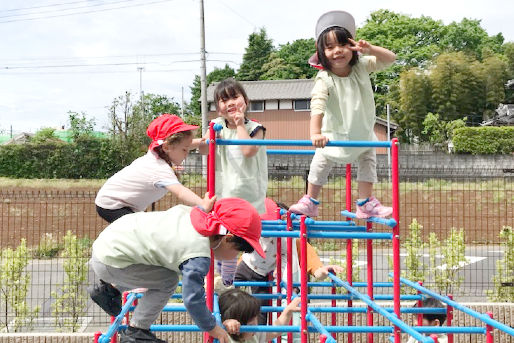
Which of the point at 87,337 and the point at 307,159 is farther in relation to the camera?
the point at 307,159

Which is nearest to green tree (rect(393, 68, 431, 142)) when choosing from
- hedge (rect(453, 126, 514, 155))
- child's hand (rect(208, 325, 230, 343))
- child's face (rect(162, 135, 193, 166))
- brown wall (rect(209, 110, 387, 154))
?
brown wall (rect(209, 110, 387, 154))

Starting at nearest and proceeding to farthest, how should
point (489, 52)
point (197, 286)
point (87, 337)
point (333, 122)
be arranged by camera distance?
point (197, 286), point (333, 122), point (87, 337), point (489, 52)

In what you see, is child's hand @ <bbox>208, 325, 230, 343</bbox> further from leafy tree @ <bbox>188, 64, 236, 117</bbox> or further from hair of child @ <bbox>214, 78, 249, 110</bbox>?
leafy tree @ <bbox>188, 64, 236, 117</bbox>

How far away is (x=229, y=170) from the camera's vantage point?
375 cm

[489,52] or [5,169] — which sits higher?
[489,52]

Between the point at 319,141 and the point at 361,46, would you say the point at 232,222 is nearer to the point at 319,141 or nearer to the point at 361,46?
the point at 319,141

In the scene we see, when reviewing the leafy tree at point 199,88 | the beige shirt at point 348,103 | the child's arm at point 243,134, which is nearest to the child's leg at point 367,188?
the beige shirt at point 348,103

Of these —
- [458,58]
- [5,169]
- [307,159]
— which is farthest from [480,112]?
[5,169]

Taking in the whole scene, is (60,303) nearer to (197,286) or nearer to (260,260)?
(260,260)

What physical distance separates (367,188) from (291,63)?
48044 mm

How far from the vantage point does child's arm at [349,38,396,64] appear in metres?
3.53

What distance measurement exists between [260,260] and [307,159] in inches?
776

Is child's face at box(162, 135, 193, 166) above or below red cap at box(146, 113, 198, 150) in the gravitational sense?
below

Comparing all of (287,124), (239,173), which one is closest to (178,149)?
(239,173)
